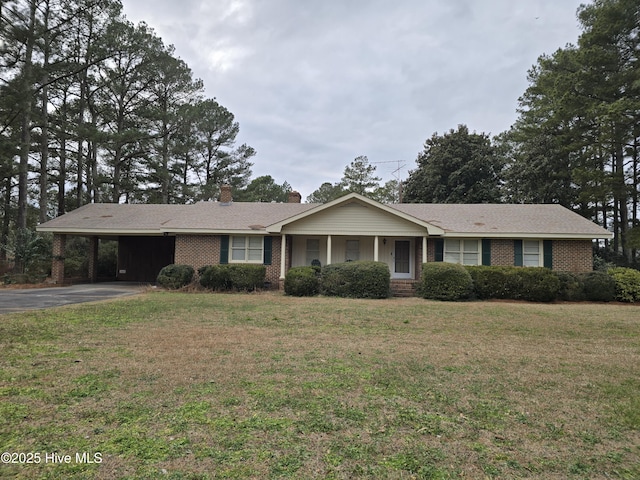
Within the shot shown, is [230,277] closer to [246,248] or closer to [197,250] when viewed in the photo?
[246,248]

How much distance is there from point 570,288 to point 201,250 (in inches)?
586

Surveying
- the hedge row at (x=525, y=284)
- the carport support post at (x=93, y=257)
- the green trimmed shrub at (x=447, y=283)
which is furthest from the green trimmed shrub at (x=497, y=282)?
the carport support post at (x=93, y=257)

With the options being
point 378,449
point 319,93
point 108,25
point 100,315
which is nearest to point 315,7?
point 319,93

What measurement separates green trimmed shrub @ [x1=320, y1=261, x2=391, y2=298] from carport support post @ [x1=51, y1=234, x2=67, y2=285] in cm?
1286

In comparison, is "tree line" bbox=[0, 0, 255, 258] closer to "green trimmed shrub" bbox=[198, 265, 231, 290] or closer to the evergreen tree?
"green trimmed shrub" bbox=[198, 265, 231, 290]

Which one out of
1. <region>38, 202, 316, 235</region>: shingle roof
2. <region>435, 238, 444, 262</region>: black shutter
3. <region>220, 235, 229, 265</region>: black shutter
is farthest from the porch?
<region>220, 235, 229, 265</region>: black shutter

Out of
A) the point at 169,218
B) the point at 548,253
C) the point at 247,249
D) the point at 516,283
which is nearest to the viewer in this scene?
the point at 516,283

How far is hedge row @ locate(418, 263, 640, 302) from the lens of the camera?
13016 millimetres

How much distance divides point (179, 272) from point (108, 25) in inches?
700

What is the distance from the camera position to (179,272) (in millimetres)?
15219

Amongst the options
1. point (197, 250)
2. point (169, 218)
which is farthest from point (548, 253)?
point (169, 218)

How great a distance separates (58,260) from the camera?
17.3 metres

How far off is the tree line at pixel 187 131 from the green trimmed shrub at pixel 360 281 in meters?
14.7

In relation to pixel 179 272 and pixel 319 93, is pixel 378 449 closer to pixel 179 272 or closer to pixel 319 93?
pixel 179 272
